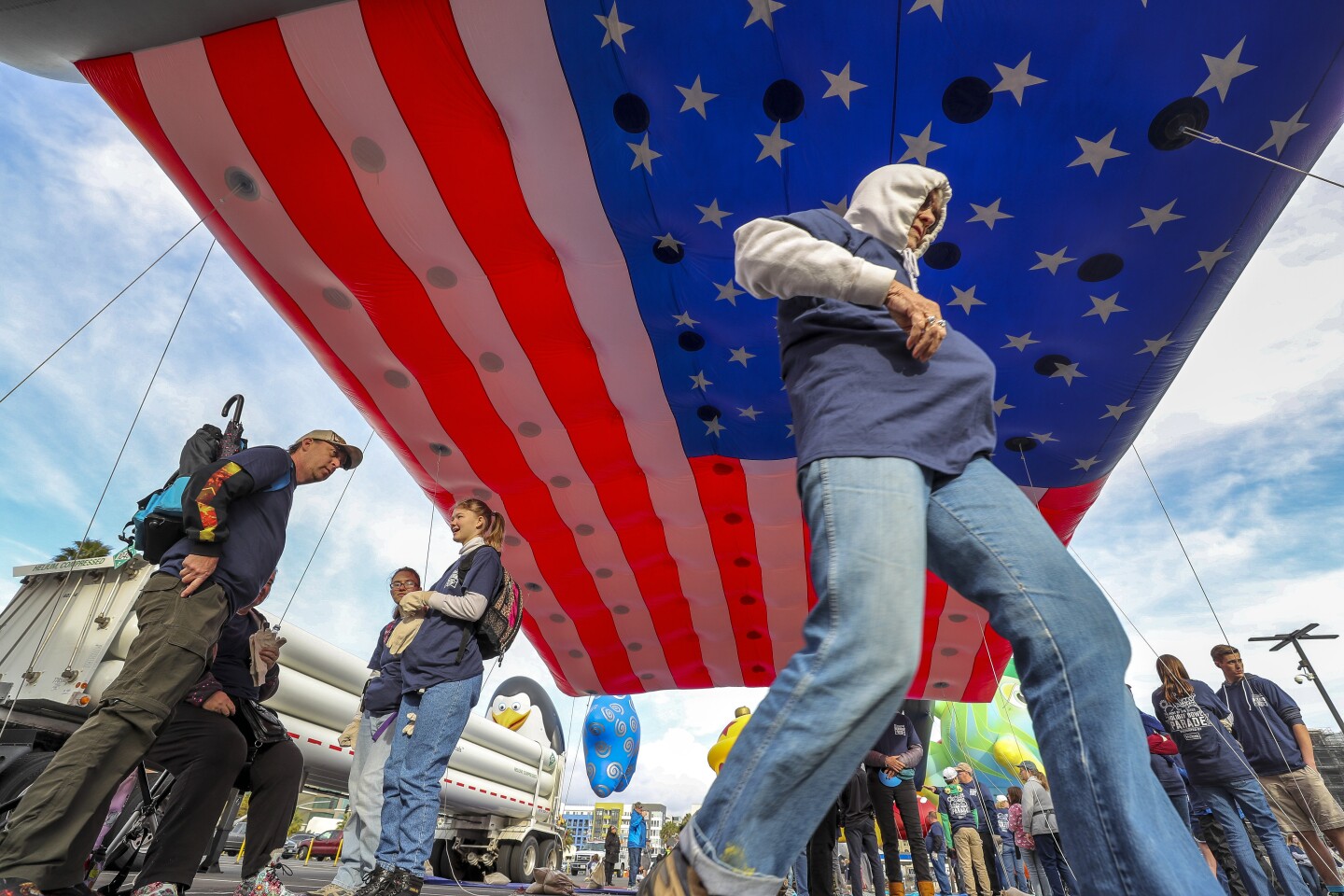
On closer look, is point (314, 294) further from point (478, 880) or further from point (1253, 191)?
point (478, 880)

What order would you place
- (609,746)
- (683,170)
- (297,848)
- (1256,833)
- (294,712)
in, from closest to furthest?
(683,170)
(1256,833)
(294,712)
(609,746)
(297,848)

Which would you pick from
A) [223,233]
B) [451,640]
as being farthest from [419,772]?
[223,233]

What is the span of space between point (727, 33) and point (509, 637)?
2.53 m

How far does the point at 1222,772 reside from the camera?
3752mm

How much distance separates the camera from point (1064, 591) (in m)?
0.91

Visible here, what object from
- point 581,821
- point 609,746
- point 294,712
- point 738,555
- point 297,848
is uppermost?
point 581,821

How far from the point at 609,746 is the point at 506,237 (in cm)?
1169

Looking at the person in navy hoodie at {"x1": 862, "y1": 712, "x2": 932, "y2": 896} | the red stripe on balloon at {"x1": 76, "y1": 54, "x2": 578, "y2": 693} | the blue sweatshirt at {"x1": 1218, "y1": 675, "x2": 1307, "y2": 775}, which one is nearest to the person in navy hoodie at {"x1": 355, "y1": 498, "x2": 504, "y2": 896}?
the red stripe on balloon at {"x1": 76, "y1": 54, "x2": 578, "y2": 693}

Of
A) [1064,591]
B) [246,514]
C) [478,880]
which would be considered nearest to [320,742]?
[478,880]

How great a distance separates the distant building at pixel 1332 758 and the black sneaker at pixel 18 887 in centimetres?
2524

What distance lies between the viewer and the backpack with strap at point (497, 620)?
109 inches

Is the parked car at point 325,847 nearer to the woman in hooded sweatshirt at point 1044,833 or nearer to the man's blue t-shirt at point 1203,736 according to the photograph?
the woman in hooded sweatshirt at point 1044,833

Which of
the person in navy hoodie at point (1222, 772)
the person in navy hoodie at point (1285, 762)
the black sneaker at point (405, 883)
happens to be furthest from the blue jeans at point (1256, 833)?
the black sneaker at point (405, 883)

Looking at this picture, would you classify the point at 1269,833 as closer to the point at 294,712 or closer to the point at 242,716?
the point at 242,716
